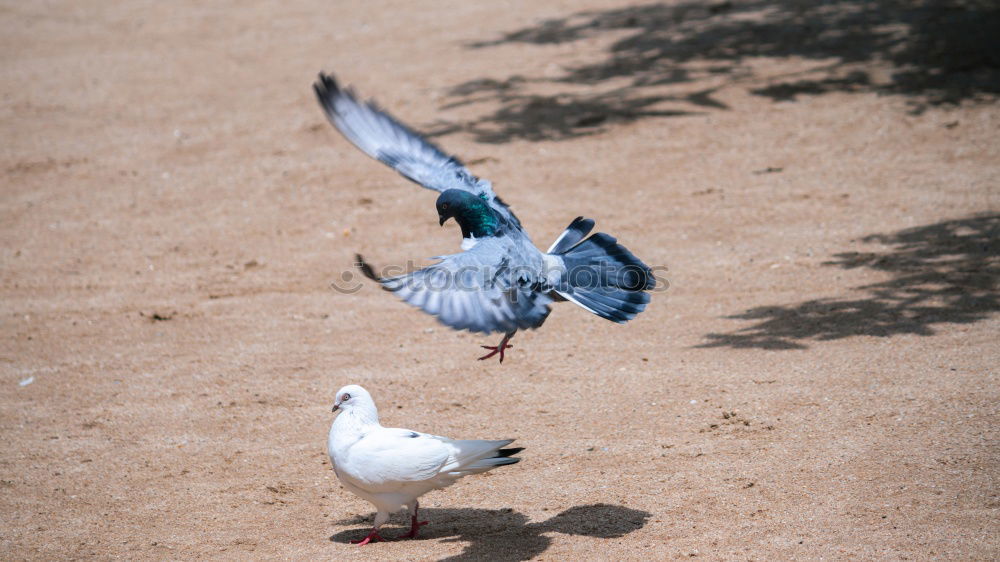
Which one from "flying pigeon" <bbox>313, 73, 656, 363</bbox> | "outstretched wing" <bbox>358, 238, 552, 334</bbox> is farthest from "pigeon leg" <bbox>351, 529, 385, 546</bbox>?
"outstretched wing" <bbox>358, 238, 552, 334</bbox>

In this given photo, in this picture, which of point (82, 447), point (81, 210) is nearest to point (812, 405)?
point (82, 447)

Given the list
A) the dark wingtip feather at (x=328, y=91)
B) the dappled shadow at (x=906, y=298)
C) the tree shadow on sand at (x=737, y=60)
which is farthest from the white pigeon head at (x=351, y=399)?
the tree shadow on sand at (x=737, y=60)

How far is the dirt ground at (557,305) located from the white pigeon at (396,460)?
30cm

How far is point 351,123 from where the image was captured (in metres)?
6.41

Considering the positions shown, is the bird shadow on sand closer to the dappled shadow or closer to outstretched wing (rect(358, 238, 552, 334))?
outstretched wing (rect(358, 238, 552, 334))

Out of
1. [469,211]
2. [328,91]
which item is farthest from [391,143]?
[469,211]

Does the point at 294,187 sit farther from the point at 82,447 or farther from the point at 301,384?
the point at 82,447

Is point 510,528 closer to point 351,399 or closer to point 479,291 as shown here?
point 351,399

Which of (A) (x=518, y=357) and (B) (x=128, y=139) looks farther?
(B) (x=128, y=139)

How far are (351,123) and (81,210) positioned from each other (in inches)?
202

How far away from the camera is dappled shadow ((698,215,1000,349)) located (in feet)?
22.6

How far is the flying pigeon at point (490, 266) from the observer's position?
4.48 metres

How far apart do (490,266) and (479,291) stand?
0.26 meters

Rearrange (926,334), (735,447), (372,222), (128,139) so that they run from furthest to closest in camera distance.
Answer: (128,139), (372,222), (926,334), (735,447)
